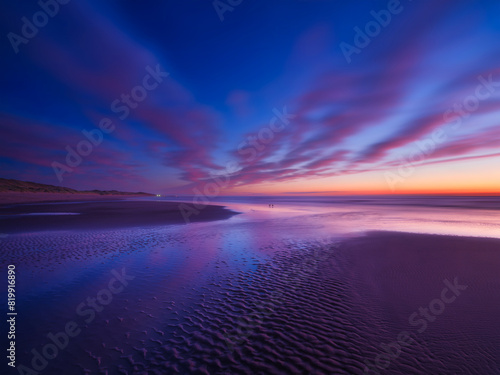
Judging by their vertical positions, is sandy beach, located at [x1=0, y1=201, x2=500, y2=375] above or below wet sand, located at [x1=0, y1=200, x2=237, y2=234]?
below

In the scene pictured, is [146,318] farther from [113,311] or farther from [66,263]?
[66,263]

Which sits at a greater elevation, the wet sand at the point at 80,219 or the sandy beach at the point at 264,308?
the wet sand at the point at 80,219

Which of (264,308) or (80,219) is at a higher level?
(80,219)

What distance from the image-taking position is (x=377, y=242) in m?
16.6

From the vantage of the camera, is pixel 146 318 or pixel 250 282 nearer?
pixel 146 318

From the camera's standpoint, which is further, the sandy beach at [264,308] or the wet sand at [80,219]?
the wet sand at [80,219]

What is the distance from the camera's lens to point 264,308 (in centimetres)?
756

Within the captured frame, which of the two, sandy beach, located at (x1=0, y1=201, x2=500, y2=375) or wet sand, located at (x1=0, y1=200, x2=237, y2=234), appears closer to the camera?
sandy beach, located at (x1=0, y1=201, x2=500, y2=375)

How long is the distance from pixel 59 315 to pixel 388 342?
9835mm

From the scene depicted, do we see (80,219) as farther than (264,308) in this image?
Yes

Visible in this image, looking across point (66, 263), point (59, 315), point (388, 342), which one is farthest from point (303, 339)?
point (66, 263)

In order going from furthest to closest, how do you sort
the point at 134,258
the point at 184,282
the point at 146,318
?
the point at 134,258
the point at 184,282
the point at 146,318

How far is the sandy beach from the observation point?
5.13 meters

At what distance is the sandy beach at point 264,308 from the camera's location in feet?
16.8
